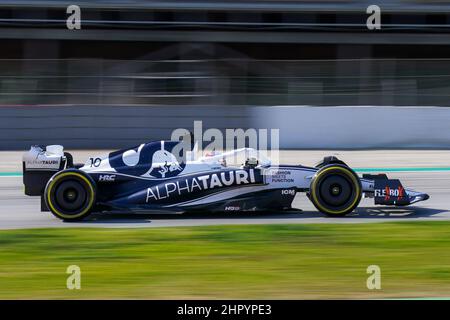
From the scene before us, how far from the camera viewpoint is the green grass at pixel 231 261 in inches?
271

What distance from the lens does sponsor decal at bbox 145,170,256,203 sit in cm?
1010

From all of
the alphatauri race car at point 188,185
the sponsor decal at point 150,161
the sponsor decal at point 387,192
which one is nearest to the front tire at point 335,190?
the alphatauri race car at point 188,185

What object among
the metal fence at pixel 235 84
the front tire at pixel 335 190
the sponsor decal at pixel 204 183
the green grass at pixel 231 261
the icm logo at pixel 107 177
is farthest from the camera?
the metal fence at pixel 235 84

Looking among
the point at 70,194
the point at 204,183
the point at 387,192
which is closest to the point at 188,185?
the point at 204,183

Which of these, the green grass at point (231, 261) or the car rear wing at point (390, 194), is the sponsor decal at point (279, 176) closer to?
the green grass at point (231, 261)

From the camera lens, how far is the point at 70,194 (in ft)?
33.2

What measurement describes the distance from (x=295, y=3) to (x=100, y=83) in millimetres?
12425

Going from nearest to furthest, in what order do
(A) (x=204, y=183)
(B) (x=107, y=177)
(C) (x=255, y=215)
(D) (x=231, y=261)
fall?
1. (D) (x=231, y=261)
2. (A) (x=204, y=183)
3. (B) (x=107, y=177)
4. (C) (x=255, y=215)

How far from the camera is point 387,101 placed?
1902 centimetres

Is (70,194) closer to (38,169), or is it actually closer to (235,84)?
(38,169)

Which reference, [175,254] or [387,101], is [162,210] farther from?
[387,101]

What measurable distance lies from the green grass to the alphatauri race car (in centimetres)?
55

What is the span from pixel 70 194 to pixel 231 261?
3006 mm

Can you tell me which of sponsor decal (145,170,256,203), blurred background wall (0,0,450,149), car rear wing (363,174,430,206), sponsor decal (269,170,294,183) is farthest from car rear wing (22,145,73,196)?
blurred background wall (0,0,450,149)
